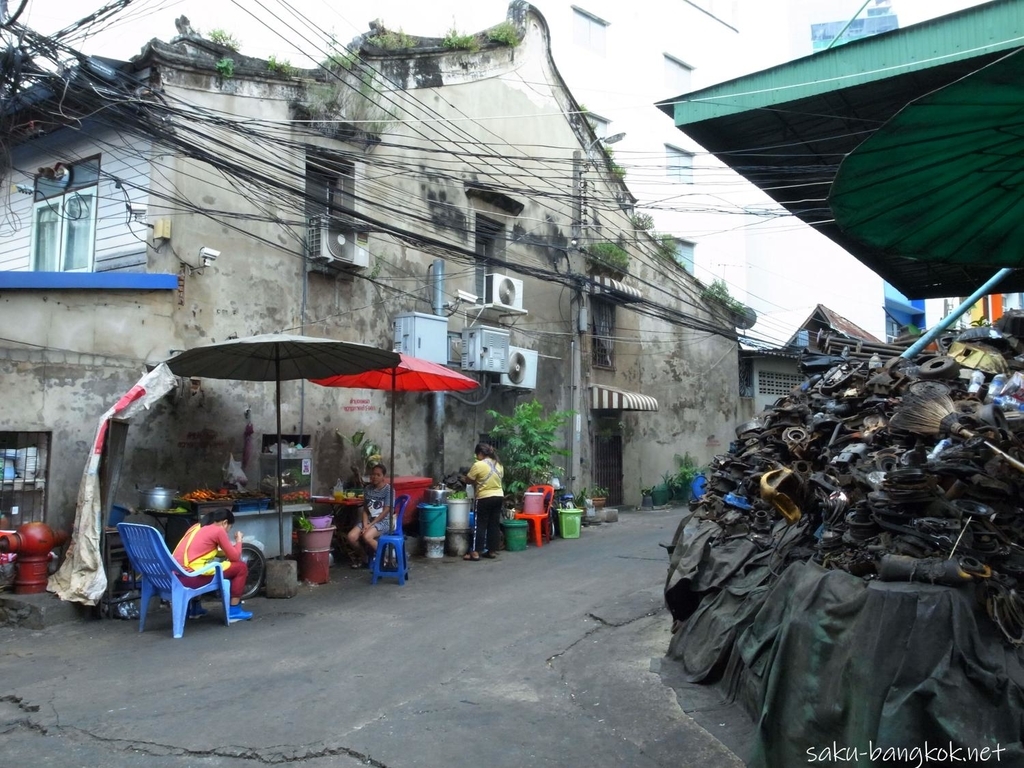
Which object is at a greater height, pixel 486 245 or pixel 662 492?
pixel 486 245

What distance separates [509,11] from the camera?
57.5 feet

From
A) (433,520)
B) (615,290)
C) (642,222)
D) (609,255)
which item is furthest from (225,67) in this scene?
(642,222)

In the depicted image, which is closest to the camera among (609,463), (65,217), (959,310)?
(959,310)

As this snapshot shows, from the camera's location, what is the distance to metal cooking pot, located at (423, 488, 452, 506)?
42.4 feet

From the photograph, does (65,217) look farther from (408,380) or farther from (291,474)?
(408,380)

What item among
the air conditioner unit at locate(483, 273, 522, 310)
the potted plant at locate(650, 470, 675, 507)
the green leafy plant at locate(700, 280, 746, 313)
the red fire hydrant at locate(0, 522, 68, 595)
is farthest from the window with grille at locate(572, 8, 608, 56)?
the red fire hydrant at locate(0, 522, 68, 595)

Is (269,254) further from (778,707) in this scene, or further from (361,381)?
(778,707)

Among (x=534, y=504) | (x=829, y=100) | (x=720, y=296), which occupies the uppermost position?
(x=720, y=296)

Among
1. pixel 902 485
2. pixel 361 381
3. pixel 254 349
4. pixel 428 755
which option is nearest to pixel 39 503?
pixel 254 349

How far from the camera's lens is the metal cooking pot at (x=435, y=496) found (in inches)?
508

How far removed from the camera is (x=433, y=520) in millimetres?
12438

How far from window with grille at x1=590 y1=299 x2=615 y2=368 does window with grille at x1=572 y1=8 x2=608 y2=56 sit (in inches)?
662

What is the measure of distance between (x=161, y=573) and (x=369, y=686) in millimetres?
2838

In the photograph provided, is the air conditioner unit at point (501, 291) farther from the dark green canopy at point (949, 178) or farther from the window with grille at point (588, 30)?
the window with grille at point (588, 30)
